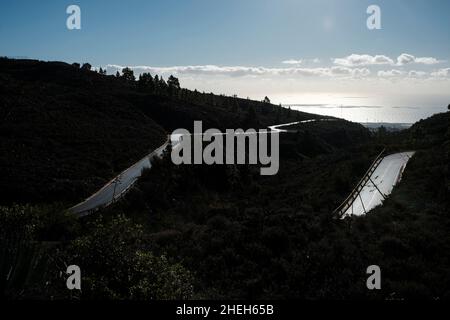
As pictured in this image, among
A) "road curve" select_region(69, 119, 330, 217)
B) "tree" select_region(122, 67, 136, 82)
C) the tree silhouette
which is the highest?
"tree" select_region(122, 67, 136, 82)

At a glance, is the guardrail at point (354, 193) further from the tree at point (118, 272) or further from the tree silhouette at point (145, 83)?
the tree silhouette at point (145, 83)

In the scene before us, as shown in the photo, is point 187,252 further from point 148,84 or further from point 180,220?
point 148,84

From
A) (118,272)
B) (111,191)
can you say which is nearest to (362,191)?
(118,272)

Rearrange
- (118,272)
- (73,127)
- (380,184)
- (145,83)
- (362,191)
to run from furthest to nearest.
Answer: (145,83)
(73,127)
(380,184)
(362,191)
(118,272)

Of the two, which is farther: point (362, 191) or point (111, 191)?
point (111, 191)

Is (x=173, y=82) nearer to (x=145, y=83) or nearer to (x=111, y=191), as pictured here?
(x=145, y=83)

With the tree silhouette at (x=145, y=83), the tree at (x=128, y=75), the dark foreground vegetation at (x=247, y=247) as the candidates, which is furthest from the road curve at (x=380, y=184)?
the tree at (x=128, y=75)

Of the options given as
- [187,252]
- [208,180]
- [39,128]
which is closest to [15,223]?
[187,252]

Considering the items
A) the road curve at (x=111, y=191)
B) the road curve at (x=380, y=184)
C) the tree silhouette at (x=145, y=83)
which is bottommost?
the road curve at (x=111, y=191)

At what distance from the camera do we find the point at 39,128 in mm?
65688

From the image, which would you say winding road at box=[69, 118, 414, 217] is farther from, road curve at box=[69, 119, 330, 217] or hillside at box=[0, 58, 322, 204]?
hillside at box=[0, 58, 322, 204]

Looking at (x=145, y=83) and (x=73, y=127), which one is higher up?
(x=145, y=83)

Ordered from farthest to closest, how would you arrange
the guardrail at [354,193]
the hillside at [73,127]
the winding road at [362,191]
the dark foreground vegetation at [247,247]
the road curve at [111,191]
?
the hillside at [73,127] → the road curve at [111,191] → the winding road at [362,191] → the guardrail at [354,193] → the dark foreground vegetation at [247,247]

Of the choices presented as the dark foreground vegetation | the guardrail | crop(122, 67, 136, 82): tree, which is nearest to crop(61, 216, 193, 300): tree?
the dark foreground vegetation
